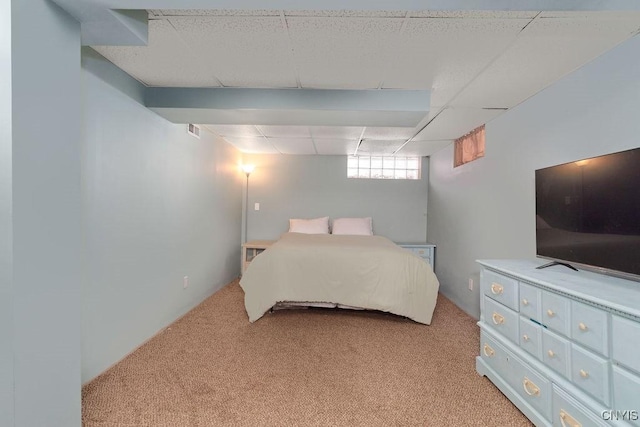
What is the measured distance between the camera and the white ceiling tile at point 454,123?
2490 millimetres

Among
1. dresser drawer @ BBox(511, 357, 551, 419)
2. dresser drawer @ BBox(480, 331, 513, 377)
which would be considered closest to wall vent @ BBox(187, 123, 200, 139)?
dresser drawer @ BBox(480, 331, 513, 377)

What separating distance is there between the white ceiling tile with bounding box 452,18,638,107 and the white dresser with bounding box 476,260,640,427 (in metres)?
1.24

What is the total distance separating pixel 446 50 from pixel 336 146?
2360 mm

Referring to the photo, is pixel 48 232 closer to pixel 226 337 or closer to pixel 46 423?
pixel 46 423

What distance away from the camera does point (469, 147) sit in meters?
3.11

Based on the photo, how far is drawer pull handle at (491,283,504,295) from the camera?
5.53ft

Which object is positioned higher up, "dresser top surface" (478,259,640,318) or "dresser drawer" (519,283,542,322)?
"dresser top surface" (478,259,640,318)

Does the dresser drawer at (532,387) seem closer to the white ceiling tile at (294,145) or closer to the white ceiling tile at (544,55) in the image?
the white ceiling tile at (544,55)

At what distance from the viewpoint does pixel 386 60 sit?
171 cm

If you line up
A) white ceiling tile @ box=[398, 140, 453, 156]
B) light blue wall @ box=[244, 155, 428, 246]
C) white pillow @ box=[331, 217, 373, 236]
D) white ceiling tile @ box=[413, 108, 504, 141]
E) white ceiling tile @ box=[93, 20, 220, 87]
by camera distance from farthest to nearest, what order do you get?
light blue wall @ box=[244, 155, 428, 246] → white pillow @ box=[331, 217, 373, 236] → white ceiling tile @ box=[398, 140, 453, 156] → white ceiling tile @ box=[413, 108, 504, 141] → white ceiling tile @ box=[93, 20, 220, 87]

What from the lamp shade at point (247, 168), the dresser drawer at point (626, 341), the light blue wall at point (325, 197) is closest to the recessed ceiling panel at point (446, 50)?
the dresser drawer at point (626, 341)

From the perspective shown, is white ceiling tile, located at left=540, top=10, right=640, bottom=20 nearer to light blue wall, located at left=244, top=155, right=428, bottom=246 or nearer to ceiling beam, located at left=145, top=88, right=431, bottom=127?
ceiling beam, located at left=145, top=88, right=431, bottom=127

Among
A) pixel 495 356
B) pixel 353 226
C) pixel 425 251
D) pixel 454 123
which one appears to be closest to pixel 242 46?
pixel 454 123

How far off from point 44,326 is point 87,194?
2.93 ft
